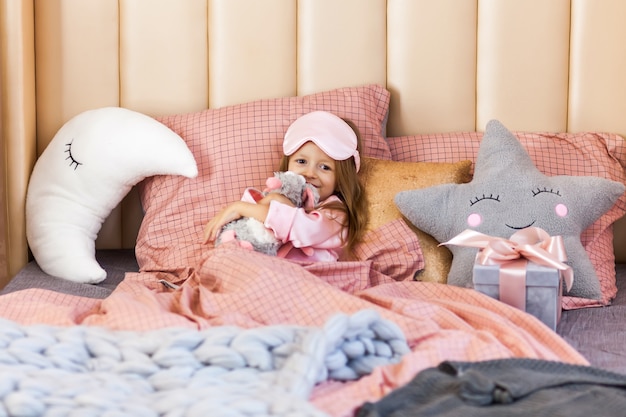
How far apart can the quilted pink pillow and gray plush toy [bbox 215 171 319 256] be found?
314 mm

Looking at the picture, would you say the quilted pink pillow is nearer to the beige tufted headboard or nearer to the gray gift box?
the beige tufted headboard

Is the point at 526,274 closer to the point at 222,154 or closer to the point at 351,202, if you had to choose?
the point at 351,202

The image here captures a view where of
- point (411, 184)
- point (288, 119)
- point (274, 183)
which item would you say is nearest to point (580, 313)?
point (411, 184)

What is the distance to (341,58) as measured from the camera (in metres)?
2.31

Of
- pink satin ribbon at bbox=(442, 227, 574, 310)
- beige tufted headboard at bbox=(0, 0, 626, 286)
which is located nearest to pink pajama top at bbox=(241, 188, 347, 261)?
pink satin ribbon at bbox=(442, 227, 574, 310)

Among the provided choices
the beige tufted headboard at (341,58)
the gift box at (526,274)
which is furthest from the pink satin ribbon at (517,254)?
the beige tufted headboard at (341,58)

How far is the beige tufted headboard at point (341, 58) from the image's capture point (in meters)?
2.28

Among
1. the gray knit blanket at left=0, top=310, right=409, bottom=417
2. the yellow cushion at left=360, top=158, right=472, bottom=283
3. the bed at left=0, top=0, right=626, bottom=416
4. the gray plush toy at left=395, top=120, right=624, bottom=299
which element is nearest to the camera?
the gray knit blanket at left=0, top=310, right=409, bottom=417

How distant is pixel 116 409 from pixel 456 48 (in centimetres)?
140

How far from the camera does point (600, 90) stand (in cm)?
228

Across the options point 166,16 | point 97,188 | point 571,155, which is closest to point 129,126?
point 97,188

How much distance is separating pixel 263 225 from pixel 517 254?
516mm

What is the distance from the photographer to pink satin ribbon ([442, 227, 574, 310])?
1689 mm

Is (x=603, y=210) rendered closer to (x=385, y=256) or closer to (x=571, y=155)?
(x=571, y=155)
